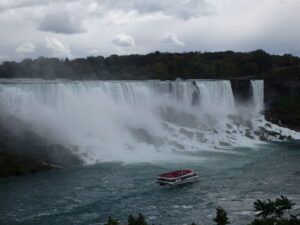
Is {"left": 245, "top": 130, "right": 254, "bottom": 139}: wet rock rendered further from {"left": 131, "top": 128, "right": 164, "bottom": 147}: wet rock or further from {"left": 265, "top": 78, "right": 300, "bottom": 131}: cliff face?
{"left": 131, "top": 128, "right": 164, "bottom": 147}: wet rock

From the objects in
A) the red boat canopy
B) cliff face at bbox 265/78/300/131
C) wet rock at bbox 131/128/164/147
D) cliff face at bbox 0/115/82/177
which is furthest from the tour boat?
cliff face at bbox 265/78/300/131

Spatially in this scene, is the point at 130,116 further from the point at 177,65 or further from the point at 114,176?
the point at 177,65

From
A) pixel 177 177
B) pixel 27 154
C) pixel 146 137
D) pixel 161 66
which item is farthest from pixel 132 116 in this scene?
pixel 161 66

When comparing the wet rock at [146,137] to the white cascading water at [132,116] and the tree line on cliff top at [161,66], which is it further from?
the tree line on cliff top at [161,66]

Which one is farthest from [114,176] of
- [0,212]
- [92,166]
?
[0,212]

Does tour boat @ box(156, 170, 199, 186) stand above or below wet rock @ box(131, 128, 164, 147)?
below
